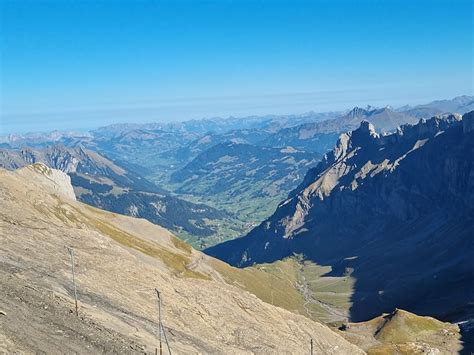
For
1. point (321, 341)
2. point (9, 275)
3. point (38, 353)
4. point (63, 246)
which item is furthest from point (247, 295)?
point (38, 353)

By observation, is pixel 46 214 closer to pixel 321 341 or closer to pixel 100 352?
pixel 321 341

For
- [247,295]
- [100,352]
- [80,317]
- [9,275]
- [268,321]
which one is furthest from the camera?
[247,295]

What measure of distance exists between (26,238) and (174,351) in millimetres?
45491

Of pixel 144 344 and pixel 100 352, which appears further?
pixel 144 344

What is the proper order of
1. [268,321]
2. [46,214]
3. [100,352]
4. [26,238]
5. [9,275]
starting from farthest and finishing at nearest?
[46,214] → [268,321] → [26,238] → [9,275] → [100,352]

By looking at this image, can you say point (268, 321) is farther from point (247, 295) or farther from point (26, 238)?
point (26, 238)

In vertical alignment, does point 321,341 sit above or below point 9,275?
below

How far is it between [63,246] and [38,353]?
54392 mm

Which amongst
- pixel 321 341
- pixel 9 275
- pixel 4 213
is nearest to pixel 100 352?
pixel 9 275

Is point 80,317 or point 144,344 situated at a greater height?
point 80,317

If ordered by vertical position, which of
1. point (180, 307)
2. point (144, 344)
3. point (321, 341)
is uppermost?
point (144, 344)

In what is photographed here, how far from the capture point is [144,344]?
76.4 m

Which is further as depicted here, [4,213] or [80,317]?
[4,213]

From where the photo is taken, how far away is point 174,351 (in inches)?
3206
